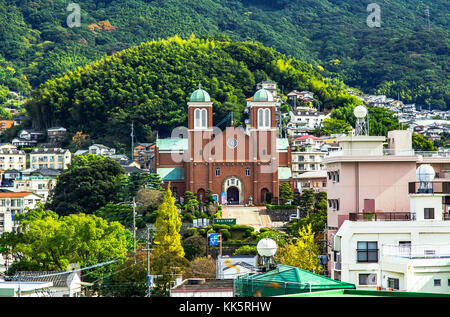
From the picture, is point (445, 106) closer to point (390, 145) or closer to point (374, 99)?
point (374, 99)

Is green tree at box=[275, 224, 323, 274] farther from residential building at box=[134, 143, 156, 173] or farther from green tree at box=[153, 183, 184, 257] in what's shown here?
residential building at box=[134, 143, 156, 173]

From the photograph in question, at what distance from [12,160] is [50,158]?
7.09 metres

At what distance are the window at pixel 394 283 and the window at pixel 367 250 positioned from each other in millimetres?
4057

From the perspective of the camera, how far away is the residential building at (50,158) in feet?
377

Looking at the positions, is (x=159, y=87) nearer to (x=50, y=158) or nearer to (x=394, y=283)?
(x=50, y=158)

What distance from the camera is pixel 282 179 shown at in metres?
85.6

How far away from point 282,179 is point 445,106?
10782 centimetres

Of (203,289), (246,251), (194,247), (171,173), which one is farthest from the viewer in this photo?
(171,173)

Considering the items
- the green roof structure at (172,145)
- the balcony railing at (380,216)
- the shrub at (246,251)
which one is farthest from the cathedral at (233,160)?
the balcony railing at (380,216)

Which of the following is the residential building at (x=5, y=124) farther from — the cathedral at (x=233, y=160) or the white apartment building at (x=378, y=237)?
the white apartment building at (x=378, y=237)

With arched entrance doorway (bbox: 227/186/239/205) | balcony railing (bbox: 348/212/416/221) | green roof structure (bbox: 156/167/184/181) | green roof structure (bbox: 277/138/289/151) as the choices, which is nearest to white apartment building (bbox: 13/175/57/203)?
green roof structure (bbox: 156/167/184/181)

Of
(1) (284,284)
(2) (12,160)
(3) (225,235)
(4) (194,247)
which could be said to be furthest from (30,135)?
(1) (284,284)

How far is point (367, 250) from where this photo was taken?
2795cm

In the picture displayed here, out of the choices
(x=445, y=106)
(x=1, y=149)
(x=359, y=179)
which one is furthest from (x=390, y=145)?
(x=445, y=106)
